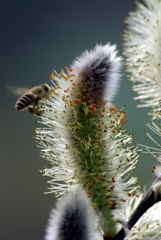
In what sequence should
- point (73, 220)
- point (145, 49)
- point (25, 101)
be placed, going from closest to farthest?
point (73, 220)
point (145, 49)
point (25, 101)

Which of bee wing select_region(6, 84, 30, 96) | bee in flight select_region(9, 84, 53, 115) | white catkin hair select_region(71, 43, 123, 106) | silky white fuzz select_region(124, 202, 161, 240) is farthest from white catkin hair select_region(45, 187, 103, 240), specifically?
bee wing select_region(6, 84, 30, 96)

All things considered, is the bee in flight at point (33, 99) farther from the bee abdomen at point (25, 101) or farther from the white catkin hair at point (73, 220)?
the white catkin hair at point (73, 220)

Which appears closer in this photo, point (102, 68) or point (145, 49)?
point (102, 68)

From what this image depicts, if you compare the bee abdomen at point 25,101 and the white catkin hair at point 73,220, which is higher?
the bee abdomen at point 25,101

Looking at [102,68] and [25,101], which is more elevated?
[25,101]

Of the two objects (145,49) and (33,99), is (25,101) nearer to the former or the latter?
(33,99)

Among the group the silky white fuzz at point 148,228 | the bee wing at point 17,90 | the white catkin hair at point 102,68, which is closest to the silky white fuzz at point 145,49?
the white catkin hair at point 102,68

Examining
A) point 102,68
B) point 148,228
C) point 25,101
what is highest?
point 25,101

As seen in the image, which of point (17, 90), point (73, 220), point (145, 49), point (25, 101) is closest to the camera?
point (73, 220)

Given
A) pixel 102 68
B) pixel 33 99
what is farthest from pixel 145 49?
pixel 33 99
